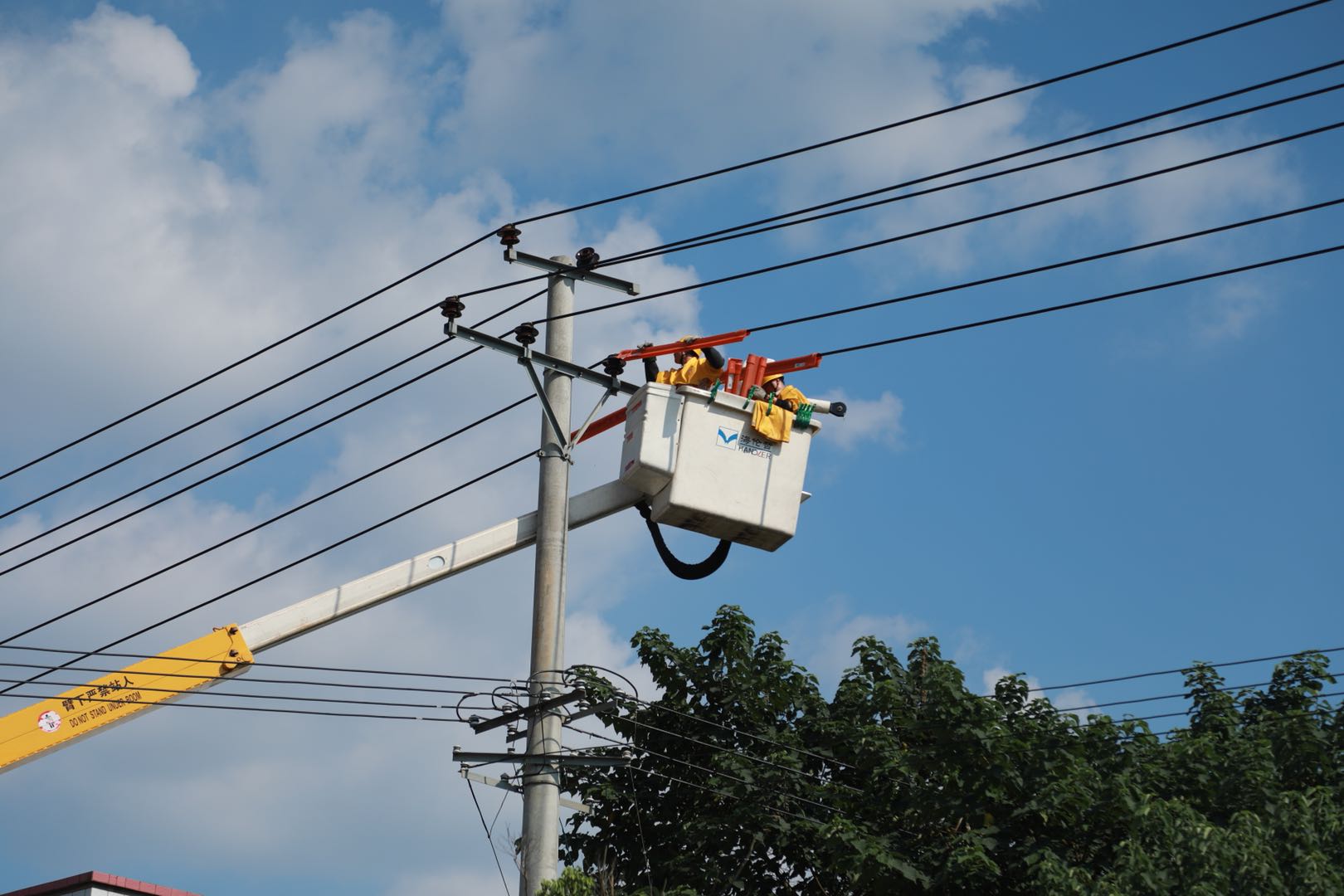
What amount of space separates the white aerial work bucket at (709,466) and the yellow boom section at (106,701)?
446 centimetres

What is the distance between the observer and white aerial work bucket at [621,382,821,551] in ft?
45.3

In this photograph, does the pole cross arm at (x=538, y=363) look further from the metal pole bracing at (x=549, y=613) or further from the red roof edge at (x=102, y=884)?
the red roof edge at (x=102, y=884)

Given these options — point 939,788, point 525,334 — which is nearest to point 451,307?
point 525,334

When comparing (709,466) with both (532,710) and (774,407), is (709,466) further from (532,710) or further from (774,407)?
(532,710)

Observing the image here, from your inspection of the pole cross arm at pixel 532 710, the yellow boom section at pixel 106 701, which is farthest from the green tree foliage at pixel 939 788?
the yellow boom section at pixel 106 701

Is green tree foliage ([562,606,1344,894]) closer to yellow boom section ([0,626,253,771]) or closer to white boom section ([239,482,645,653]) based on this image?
white boom section ([239,482,645,653])

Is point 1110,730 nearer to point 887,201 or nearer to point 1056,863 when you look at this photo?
point 1056,863

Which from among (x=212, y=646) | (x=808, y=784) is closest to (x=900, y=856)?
(x=808, y=784)

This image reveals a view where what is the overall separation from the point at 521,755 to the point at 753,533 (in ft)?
9.98

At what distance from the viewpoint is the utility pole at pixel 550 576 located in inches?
489

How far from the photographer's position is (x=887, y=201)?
12.6 m

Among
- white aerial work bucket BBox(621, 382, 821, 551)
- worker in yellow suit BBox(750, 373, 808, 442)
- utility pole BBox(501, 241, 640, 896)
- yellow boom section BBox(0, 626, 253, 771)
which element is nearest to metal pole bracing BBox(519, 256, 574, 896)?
utility pole BBox(501, 241, 640, 896)

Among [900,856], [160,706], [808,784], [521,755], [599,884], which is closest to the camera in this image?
[521,755]

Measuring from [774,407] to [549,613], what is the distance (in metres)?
2.86
